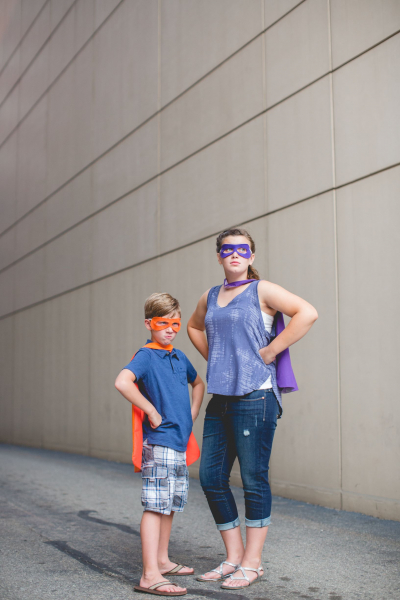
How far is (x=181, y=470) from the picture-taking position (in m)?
3.37

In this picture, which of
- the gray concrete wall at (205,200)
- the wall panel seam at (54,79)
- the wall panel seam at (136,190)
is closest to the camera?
the gray concrete wall at (205,200)

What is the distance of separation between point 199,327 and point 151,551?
138 centimetres

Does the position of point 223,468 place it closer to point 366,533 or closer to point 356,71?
point 366,533

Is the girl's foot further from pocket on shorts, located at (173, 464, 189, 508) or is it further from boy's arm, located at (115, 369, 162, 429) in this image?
boy's arm, located at (115, 369, 162, 429)

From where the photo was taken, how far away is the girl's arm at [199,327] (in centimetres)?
376

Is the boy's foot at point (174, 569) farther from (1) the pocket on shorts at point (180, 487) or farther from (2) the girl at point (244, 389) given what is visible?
(1) the pocket on shorts at point (180, 487)

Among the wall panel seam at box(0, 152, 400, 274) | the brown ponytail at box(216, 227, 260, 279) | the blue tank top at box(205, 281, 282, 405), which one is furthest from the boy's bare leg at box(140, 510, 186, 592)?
the wall panel seam at box(0, 152, 400, 274)

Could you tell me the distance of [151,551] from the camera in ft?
10.4

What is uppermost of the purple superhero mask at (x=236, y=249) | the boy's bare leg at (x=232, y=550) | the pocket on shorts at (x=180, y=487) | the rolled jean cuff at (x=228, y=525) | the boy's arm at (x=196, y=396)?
the purple superhero mask at (x=236, y=249)

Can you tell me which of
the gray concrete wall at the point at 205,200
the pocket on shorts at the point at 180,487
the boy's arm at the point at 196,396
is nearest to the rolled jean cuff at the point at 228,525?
the pocket on shorts at the point at 180,487

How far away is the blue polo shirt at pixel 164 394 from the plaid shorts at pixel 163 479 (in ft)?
0.16

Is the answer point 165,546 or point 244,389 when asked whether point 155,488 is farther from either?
point 244,389

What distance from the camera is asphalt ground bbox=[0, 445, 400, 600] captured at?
325 centimetres

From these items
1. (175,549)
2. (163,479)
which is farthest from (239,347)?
(175,549)
